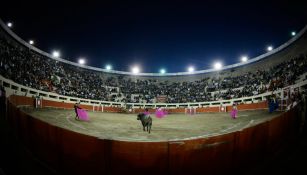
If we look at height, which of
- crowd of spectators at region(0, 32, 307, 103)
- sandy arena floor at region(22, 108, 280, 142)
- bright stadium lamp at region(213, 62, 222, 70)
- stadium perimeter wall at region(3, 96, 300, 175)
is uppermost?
bright stadium lamp at region(213, 62, 222, 70)

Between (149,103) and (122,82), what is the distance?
11.9 meters

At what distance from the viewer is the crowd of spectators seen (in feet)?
83.5

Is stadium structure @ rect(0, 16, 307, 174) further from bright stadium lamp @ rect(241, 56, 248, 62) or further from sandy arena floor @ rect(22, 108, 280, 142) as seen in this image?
bright stadium lamp @ rect(241, 56, 248, 62)

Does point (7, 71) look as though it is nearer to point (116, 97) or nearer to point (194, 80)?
point (116, 97)

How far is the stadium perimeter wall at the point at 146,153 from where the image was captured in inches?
192

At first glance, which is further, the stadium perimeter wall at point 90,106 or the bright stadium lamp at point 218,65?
the bright stadium lamp at point 218,65

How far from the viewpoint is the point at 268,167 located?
659cm

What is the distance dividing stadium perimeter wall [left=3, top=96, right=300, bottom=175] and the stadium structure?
1.0 inches

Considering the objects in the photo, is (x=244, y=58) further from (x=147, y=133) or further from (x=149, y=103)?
(x=147, y=133)

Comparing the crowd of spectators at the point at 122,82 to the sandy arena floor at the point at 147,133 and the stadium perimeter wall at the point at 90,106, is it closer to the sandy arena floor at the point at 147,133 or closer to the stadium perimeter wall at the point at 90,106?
the stadium perimeter wall at the point at 90,106

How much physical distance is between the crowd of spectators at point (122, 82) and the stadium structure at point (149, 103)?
20cm

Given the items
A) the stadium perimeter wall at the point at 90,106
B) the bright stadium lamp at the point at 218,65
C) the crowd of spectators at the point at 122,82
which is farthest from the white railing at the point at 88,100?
the bright stadium lamp at the point at 218,65

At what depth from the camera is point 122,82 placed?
57875mm

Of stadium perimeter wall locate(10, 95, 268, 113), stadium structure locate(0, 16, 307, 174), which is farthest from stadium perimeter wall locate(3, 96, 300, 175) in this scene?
stadium perimeter wall locate(10, 95, 268, 113)
